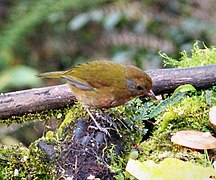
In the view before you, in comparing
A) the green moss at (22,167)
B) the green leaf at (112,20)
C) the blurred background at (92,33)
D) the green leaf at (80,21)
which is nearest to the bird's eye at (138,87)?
the green moss at (22,167)

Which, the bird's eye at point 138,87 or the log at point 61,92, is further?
the log at point 61,92

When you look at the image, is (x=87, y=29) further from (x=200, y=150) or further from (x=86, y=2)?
(x=200, y=150)

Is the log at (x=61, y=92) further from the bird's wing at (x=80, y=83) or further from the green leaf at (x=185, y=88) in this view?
the bird's wing at (x=80, y=83)

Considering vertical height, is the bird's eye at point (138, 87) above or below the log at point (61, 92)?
above

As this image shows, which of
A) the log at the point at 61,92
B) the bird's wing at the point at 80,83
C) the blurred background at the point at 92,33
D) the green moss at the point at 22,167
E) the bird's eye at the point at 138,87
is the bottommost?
the blurred background at the point at 92,33

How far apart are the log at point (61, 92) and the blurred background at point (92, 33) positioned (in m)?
2.26

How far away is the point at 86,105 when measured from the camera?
313 cm

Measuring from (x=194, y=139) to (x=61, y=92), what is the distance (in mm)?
966

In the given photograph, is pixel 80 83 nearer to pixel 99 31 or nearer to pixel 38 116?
pixel 38 116

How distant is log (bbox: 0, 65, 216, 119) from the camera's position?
3291mm

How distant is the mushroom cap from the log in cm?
65

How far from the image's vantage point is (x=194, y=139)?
279 cm

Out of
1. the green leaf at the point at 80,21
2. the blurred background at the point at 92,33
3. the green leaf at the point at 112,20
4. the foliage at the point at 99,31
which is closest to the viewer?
the blurred background at the point at 92,33

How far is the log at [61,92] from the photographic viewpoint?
329 centimetres
